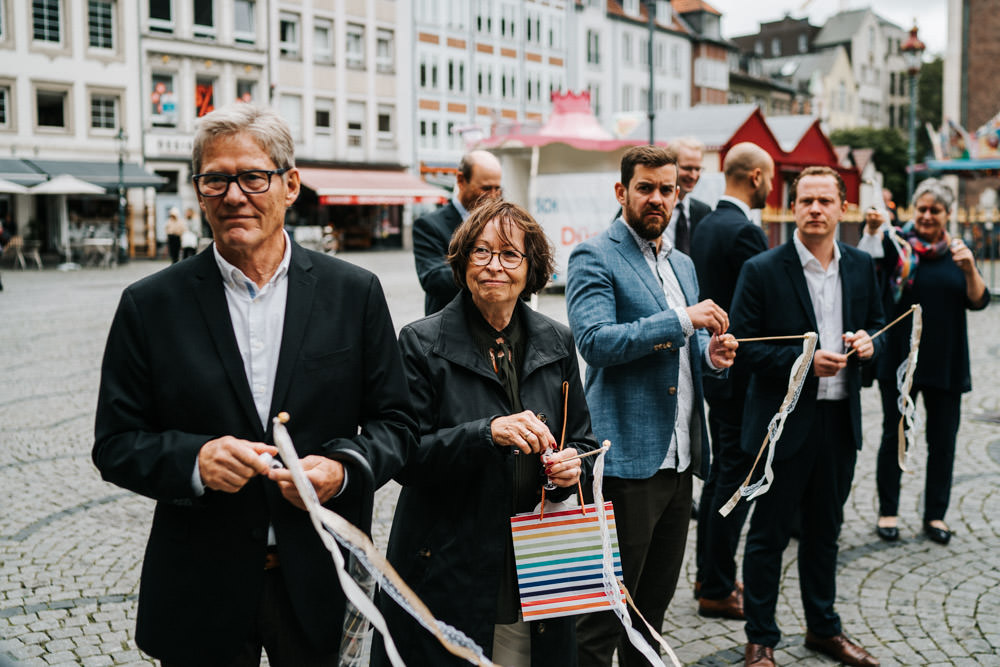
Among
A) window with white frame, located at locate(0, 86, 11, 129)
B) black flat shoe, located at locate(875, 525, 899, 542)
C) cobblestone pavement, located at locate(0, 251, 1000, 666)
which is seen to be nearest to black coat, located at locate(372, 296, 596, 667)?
cobblestone pavement, located at locate(0, 251, 1000, 666)

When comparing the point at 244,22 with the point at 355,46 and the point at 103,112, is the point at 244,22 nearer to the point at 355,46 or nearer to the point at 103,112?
the point at 355,46

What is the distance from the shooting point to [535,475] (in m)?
2.73

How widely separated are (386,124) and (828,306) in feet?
138

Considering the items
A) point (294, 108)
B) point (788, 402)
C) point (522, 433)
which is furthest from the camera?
point (294, 108)

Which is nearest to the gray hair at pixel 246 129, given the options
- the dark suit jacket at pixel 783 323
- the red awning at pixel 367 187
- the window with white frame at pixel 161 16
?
the dark suit jacket at pixel 783 323

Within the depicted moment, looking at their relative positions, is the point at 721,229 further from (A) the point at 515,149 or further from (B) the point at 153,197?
(B) the point at 153,197

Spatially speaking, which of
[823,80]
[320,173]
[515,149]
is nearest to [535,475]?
[515,149]

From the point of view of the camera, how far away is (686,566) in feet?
16.0

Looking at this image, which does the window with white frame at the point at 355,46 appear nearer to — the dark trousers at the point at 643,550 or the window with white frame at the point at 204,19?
the window with white frame at the point at 204,19

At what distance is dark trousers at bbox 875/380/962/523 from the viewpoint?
5.24 metres

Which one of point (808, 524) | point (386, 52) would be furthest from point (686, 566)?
point (386, 52)

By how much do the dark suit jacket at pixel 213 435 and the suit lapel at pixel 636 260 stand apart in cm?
138

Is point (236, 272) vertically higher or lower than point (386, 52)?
lower

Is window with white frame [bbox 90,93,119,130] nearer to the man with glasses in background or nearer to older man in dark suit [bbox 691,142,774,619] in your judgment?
the man with glasses in background
